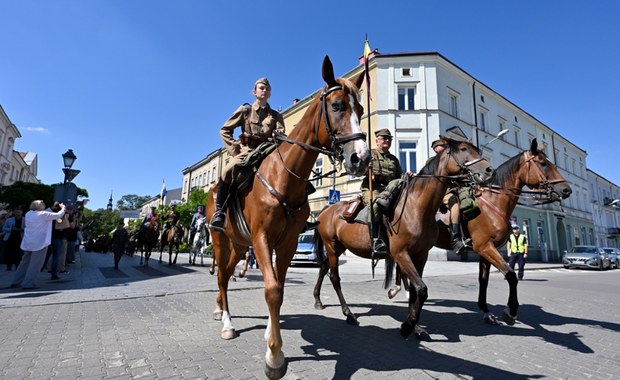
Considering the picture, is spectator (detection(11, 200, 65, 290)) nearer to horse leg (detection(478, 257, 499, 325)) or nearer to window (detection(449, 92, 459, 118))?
horse leg (detection(478, 257, 499, 325))

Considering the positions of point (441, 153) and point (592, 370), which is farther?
point (441, 153)

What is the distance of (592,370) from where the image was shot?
3.22 m

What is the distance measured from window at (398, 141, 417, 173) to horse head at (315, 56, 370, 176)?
875 inches

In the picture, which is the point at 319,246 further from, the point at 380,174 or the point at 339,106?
the point at 339,106

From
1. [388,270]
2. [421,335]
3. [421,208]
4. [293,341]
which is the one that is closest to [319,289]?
[388,270]

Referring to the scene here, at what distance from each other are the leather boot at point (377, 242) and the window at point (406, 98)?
884 inches

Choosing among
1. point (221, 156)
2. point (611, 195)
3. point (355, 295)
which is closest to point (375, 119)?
point (355, 295)

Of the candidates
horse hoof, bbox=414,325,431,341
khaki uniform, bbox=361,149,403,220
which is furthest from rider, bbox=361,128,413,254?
horse hoof, bbox=414,325,431,341

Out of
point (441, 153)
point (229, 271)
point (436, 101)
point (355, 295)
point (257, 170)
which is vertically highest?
point (436, 101)

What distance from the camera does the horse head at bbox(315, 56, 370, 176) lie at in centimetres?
249

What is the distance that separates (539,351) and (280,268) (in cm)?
331

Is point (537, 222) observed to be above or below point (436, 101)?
below

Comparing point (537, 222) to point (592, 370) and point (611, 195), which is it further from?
point (611, 195)

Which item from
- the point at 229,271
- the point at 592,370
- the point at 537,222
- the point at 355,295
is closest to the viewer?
the point at 592,370
